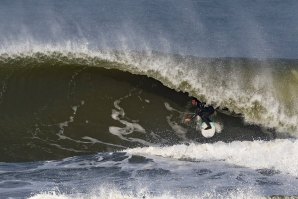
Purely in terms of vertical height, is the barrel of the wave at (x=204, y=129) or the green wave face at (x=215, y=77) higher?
the green wave face at (x=215, y=77)

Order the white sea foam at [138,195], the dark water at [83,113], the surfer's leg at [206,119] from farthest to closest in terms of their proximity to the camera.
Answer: the dark water at [83,113] < the surfer's leg at [206,119] < the white sea foam at [138,195]

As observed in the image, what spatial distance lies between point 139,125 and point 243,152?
290 centimetres

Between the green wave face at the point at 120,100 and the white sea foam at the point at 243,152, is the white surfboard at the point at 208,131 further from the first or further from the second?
the white sea foam at the point at 243,152

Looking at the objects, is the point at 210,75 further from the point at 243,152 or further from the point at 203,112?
the point at 243,152

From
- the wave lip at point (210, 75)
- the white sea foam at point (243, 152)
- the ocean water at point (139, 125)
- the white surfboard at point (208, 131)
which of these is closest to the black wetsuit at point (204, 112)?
the white surfboard at point (208, 131)

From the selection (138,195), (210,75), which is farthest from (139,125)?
(138,195)

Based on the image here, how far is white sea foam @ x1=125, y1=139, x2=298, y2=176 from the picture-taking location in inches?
623

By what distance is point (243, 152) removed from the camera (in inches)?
649

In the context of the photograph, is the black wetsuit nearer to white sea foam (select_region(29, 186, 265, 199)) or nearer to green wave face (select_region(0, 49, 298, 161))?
green wave face (select_region(0, 49, 298, 161))

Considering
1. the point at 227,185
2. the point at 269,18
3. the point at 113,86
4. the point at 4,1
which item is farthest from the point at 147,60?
the point at 4,1

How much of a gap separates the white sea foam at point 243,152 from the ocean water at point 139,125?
0.08ft

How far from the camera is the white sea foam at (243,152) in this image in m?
15.8

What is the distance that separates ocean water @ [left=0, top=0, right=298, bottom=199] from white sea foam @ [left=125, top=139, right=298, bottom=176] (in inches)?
0.9

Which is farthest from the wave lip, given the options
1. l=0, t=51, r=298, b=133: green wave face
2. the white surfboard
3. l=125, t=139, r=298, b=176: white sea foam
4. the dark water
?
l=125, t=139, r=298, b=176: white sea foam
